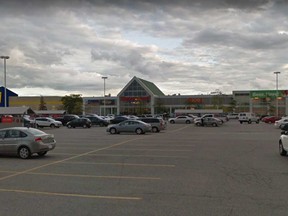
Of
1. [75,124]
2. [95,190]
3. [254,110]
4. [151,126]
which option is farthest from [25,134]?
[254,110]

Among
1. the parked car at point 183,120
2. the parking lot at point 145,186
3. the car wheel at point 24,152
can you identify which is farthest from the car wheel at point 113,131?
the parked car at point 183,120

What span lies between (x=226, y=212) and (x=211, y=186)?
2.60 m

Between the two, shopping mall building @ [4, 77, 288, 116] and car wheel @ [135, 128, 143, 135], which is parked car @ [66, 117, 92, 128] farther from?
shopping mall building @ [4, 77, 288, 116]

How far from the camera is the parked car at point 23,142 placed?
53.6 ft

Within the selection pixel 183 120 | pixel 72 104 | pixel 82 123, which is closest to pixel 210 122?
pixel 183 120

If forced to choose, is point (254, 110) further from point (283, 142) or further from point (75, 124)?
point (283, 142)

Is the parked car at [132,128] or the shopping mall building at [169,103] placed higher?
the shopping mall building at [169,103]

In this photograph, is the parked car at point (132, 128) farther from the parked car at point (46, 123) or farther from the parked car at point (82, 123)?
the parked car at point (46, 123)

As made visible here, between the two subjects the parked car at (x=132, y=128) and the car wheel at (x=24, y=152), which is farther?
the parked car at (x=132, y=128)

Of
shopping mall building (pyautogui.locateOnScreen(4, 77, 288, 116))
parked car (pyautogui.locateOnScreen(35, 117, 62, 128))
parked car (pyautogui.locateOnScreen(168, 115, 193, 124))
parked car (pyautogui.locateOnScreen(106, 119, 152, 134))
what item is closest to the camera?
parked car (pyautogui.locateOnScreen(106, 119, 152, 134))

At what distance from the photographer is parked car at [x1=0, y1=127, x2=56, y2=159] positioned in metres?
16.3

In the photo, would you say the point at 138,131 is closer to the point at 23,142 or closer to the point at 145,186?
the point at 23,142

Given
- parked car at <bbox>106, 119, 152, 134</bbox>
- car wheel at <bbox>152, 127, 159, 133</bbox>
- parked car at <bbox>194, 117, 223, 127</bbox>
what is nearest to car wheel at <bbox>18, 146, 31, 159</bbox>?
parked car at <bbox>106, 119, 152, 134</bbox>

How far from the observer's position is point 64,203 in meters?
7.90
